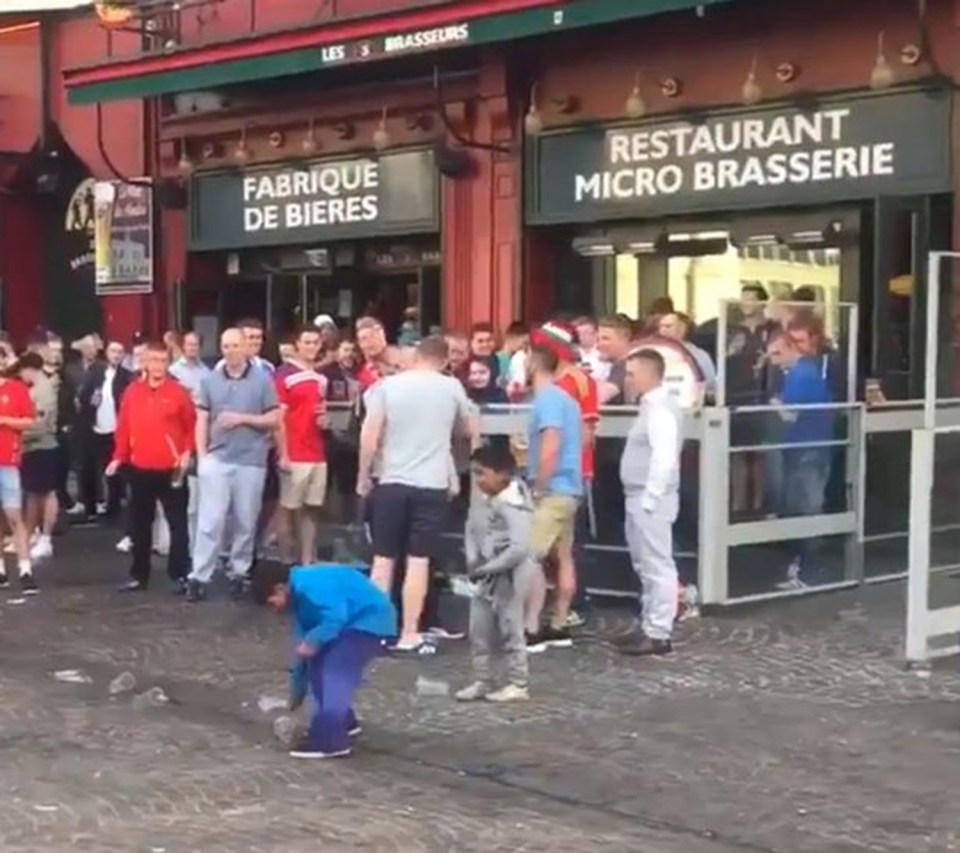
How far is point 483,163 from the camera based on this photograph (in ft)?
56.4

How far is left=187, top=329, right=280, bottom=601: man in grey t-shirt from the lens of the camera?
1216cm

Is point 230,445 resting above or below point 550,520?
above

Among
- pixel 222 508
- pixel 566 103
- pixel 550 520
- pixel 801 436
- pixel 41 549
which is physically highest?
pixel 566 103

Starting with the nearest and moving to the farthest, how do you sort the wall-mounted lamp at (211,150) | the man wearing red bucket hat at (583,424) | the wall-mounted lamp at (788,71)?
the man wearing red bucket hat at (583,424)
the wall-mounted lamp at (788,71)
the wall-mounted lamp at (211,150)

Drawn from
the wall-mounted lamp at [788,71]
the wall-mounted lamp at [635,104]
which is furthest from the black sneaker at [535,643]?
the wall-mounted lamp at [635,104]

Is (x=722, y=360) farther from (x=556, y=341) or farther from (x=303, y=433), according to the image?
(x=303, y=433)

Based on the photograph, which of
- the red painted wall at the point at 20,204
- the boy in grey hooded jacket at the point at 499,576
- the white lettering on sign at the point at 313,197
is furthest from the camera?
the red painted wall at the point at 20,204

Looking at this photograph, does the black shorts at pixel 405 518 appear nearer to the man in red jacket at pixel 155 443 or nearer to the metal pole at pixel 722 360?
the metal pole at pixel 722 360

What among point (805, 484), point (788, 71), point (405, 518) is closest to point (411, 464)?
point (405, 518)

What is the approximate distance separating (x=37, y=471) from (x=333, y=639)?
261 inches

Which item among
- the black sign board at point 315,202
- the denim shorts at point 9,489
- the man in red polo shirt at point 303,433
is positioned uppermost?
the black sign board at point 315,202

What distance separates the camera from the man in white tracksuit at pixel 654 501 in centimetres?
1011

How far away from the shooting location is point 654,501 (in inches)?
398

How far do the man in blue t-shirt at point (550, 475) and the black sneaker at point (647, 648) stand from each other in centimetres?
42
